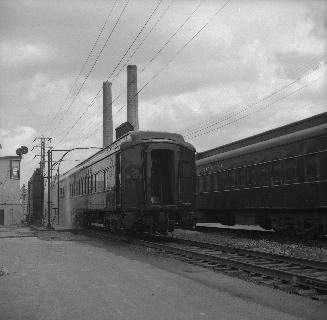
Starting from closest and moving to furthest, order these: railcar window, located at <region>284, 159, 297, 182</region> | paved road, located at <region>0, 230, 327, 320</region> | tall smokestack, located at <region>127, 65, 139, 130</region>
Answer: paved road, located at <region>0, 230, 327, 320</region>
railcar window, located at <region>284, 159, 297, 182</region>
tall smokestack, located at <region>127, 65, 139, 130</region>

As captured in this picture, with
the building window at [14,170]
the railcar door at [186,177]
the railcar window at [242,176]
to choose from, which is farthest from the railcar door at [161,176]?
the building window at [14,170]

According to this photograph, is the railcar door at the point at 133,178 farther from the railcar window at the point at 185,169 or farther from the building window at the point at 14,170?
the building window at the point at 14,170

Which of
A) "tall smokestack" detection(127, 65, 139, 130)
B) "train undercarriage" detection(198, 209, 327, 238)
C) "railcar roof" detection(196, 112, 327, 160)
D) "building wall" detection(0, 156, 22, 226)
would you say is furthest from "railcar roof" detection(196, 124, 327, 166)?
"building wall" detection(0, 156, 22, 226)

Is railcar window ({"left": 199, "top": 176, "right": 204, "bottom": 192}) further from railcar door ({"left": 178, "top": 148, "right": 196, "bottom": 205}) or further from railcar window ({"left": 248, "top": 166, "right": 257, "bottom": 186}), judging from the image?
railcar door ({"left": 178, "top": 148, "right": 196, "bottom": 205})

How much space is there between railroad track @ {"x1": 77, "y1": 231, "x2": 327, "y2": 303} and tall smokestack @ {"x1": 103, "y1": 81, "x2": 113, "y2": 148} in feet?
103

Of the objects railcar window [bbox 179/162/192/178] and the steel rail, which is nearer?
the steel rail

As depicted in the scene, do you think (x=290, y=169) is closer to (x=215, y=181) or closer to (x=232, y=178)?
(x=232, y=178)

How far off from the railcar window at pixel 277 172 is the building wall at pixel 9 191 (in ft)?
146

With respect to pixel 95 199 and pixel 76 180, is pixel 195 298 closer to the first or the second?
pixel 95 199

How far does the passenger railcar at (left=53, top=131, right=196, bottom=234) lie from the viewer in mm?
15914

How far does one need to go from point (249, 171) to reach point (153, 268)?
948 cm

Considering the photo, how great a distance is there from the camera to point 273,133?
61.6 feet

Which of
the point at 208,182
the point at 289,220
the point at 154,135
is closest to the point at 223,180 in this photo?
the point at 208,182

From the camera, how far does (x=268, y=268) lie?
8984 mm
